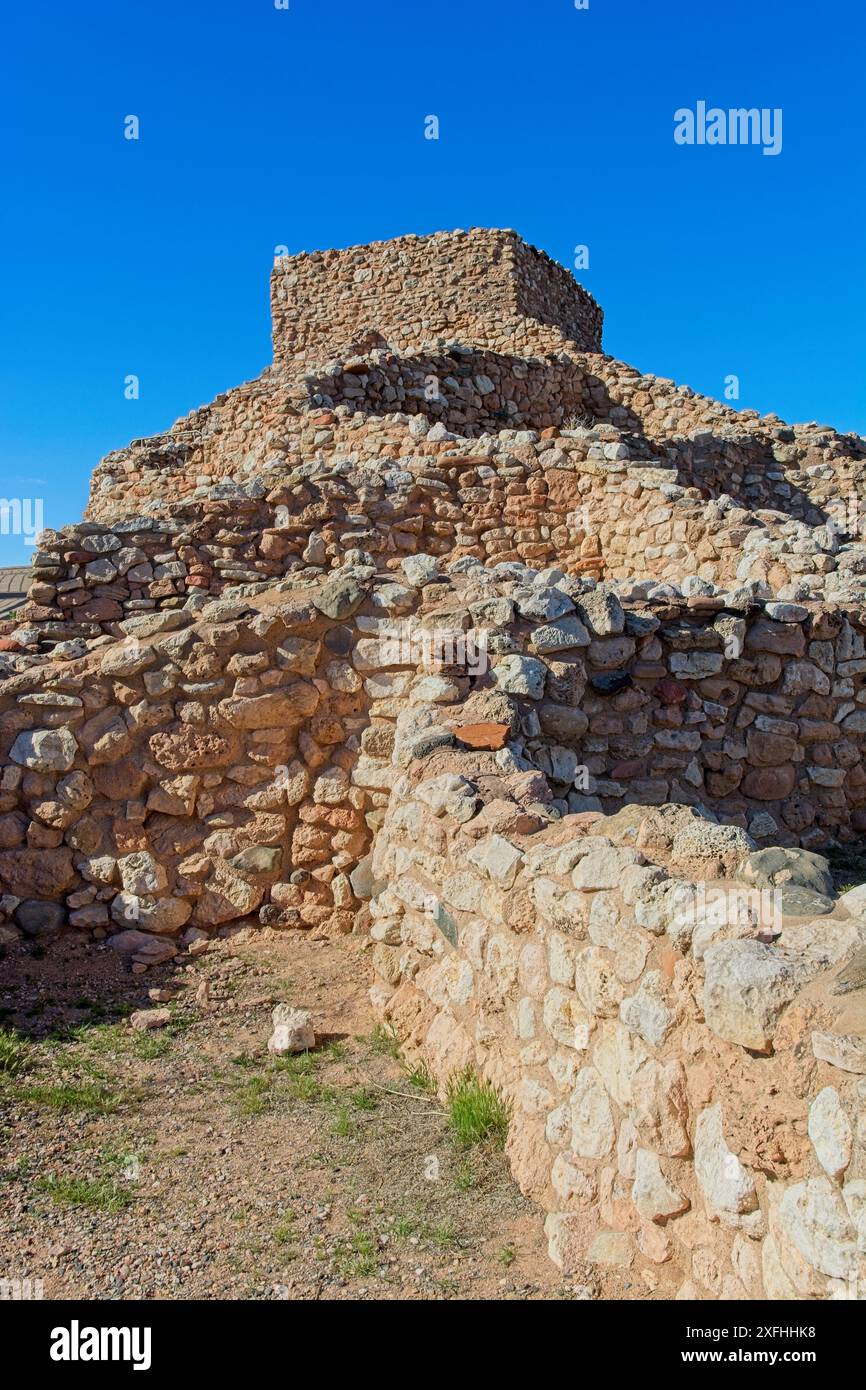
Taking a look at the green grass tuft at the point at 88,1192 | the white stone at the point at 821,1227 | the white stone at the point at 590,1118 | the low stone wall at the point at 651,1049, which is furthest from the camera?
the green grass tuft at the point at 88,1192

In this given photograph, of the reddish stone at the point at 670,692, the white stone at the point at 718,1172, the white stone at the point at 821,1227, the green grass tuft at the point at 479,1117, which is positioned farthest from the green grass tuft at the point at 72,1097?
the reddish stone at the point at 670,692

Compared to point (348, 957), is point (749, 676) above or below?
above

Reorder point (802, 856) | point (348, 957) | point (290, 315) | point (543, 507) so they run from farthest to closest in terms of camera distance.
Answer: point (290, 315) < point (543, 507) < point (348, 957) < point (802, 856)

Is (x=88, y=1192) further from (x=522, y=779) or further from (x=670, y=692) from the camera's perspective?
(x=670, y=692)

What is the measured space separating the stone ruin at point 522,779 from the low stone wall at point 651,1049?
1 centimetres

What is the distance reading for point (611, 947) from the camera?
2818 mm

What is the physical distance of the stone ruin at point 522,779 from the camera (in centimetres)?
231

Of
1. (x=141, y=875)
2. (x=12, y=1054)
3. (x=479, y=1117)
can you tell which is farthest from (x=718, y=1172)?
(x=141, y=875)

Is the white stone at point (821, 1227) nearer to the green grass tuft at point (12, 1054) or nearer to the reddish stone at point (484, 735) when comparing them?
the reddish stone at point (484, 735)

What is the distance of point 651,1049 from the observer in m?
2.58

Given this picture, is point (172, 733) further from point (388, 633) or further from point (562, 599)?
point (562, 599)
